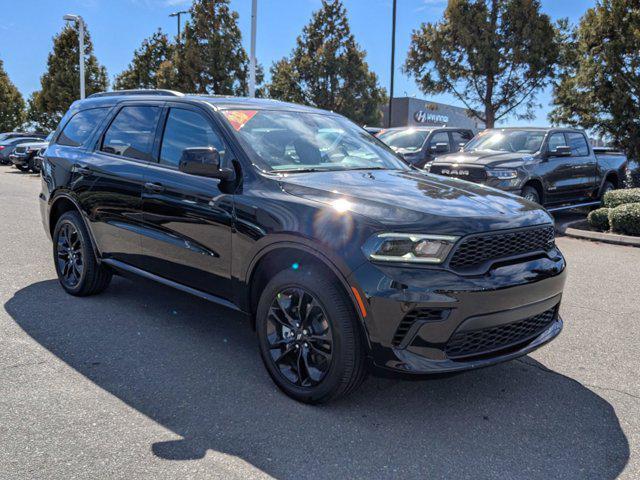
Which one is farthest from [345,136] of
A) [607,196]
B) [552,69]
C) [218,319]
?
[552,69]

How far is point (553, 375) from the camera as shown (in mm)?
3766

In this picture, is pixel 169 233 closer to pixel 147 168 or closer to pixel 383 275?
pixel 147 168

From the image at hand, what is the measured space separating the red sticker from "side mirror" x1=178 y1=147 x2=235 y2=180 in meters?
0.35

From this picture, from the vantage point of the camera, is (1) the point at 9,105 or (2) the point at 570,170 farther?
(1) the point at 9,105

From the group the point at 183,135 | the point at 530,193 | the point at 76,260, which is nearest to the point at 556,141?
the point at 530,193

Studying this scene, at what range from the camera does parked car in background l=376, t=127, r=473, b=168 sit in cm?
1209

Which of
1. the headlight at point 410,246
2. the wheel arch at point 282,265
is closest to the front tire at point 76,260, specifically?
the wheel arch at point 282,265

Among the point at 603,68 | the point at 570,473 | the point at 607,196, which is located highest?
the point at 603,68

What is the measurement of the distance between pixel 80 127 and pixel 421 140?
27.7ft

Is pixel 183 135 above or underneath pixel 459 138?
underneath

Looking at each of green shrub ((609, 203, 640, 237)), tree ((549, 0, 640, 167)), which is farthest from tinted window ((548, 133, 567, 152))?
tree ((549, 0, 640, 167))

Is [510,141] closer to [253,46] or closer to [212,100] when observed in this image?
[212,100]

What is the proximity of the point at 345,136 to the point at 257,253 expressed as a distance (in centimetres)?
154

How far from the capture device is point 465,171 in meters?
9.66
